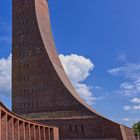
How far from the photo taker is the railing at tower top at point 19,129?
32.7 ft

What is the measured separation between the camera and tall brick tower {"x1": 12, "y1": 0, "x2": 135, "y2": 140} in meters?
20.2

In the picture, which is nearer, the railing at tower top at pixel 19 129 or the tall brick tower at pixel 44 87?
the railing at tower top at pixel 19 129

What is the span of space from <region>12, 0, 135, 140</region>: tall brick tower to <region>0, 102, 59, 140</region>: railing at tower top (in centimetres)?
376

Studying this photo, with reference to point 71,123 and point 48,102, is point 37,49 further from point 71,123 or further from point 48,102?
point 71,123

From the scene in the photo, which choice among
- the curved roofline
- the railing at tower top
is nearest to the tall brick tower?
the curved roofline

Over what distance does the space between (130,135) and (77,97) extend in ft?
17.1

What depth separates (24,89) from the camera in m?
25.1

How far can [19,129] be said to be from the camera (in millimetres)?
12258

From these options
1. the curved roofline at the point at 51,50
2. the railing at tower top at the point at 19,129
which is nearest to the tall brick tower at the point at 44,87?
the curved roofline at the point at 51,50

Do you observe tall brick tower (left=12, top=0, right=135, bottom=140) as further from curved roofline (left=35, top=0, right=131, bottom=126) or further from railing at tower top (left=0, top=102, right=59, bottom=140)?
railing at tower top (left=0, top=102, right=59, bottom=140)

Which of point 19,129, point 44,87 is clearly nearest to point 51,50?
point 44,87

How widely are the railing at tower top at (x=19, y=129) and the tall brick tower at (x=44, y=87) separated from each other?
148 inches

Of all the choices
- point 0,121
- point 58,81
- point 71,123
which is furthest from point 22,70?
point 0,121

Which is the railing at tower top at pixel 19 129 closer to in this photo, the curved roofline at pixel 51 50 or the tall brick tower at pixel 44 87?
the tall brick tower at pixel 44 87
